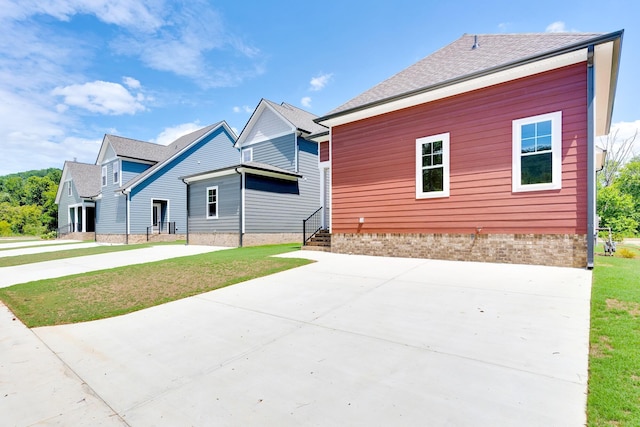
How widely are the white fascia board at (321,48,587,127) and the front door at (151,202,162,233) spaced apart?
53.6 feet

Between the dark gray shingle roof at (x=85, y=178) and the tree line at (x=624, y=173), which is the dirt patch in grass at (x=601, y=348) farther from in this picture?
the dark gray shingle roof at (x=85, y=178)

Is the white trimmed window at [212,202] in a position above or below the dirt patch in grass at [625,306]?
above

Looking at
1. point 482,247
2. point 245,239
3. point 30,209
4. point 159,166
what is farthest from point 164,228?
point 30,209

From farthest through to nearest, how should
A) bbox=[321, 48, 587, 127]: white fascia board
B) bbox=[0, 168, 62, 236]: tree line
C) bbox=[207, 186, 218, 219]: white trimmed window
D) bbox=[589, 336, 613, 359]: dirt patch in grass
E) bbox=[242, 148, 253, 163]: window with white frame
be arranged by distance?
bbox=[0, 168, 62, 236]: tree line < bbox=[242, 148, 253, 163]: window with white frame < bbox=[207, 186, 218, 219]: white trimmed window < bbox=[321, 48, 587, 127]: white fascia board < bbox=[589, 336, 613, 359]: dirt patch in grass

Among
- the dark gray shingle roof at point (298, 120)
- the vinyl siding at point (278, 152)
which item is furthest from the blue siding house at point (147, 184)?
the dark gray shingle roof at point (298, 120)

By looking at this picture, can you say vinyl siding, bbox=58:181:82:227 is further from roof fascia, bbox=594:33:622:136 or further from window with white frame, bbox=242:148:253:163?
roof fascia, bbox=594:33:622:136

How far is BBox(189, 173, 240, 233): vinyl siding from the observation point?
14086 mm

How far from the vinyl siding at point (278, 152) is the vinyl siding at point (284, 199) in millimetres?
490

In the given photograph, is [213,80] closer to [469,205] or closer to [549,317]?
[469,205]

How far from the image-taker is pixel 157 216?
2066 cm

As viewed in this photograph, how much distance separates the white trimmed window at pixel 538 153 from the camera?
625 centimetres

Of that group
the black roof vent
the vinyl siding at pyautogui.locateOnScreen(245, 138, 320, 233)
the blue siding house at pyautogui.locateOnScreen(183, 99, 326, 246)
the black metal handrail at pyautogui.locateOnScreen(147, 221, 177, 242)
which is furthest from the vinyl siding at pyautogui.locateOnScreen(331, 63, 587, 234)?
the black metal handrail at pyautogui.locateOnScreen(147, 221, 177, 242)

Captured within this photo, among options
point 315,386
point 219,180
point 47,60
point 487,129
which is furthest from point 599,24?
point 47,60

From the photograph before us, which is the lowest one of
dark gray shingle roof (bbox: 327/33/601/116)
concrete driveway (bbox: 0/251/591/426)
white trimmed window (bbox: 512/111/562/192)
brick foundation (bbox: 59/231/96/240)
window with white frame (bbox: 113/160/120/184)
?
brick foundation (bbox: 59/231/96/240)
